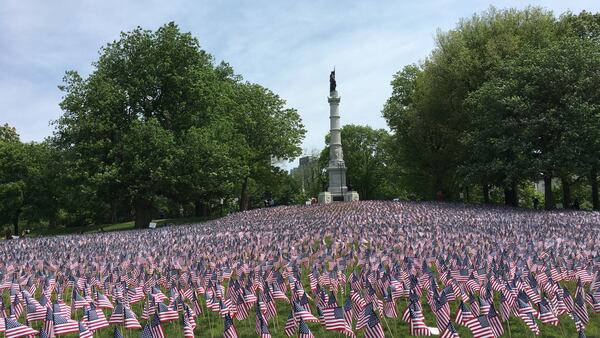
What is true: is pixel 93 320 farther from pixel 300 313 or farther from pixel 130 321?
pixel 300 313

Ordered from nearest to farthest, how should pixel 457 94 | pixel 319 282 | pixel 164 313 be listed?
1. pixel 164 313
2. pixel 319 282
3. pixel 457 94

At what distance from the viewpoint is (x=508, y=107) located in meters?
36.0

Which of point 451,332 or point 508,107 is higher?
point 508,107

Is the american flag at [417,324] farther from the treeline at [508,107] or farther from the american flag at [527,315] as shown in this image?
the treeline at [508,107]

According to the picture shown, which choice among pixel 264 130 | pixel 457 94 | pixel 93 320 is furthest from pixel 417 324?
pixel 264 130

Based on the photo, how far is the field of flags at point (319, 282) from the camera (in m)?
9.05

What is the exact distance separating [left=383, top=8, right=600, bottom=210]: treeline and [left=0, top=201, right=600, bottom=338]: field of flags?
11148 mm

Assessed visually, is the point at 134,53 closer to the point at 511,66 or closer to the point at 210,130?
the point at 210,130

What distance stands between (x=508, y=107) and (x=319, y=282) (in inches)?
1109

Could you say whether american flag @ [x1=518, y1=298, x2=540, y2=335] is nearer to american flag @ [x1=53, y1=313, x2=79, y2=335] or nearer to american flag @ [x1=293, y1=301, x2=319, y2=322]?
american flag @ [x1=293, y1=301, x2=319, y2=322]

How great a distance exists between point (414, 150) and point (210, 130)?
22.6 metres

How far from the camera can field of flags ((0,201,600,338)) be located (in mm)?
9047

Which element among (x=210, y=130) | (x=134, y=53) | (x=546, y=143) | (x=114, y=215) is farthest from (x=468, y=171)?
(x=114, y=215)

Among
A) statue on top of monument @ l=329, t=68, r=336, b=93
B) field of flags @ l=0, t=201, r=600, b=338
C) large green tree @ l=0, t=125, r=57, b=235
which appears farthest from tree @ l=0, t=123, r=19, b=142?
field of flags @ l=0, t=201, r=600, b=338
